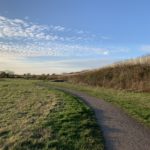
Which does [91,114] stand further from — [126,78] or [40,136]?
[126,78]

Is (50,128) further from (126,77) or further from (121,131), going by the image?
(126,77)

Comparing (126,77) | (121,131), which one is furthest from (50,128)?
(126,77)

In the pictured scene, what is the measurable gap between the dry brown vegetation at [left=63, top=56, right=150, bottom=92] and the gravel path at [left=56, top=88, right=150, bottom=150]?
8.64m

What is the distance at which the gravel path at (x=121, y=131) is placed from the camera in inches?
308

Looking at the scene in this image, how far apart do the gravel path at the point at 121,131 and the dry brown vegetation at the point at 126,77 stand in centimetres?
864

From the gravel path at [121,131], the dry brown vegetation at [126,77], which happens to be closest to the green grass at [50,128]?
the gravel path at [121,131]

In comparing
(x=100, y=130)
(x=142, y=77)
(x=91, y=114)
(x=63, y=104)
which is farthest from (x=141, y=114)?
(x=142, y=77)

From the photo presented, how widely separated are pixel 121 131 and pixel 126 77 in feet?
49.5

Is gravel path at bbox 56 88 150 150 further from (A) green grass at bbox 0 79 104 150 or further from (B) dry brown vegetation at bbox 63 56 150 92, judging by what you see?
(B) dry brown vegetation at bbox 63 56 150 92

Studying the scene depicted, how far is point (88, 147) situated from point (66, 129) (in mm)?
1712

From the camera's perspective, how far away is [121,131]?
356 inches

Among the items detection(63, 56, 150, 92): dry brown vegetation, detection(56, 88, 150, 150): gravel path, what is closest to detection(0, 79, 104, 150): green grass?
detection(56, 88, 150, 150): gravel path

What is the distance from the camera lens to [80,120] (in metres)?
10.4

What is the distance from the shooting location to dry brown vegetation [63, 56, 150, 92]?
21628mm
